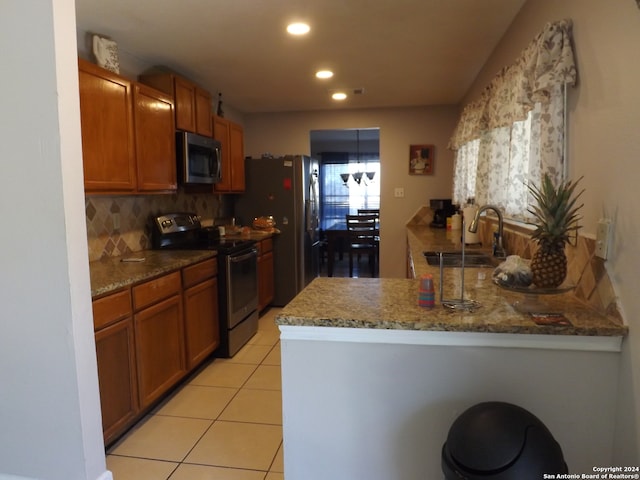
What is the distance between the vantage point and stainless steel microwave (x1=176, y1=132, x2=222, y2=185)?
3203mm

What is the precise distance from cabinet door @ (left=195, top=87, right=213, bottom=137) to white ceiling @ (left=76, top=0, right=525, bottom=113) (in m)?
0.17

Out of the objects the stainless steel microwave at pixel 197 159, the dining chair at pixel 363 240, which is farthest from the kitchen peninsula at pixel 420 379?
the dining chair at pixel 363 240

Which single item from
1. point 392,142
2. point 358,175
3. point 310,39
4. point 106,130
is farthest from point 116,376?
point 358,175

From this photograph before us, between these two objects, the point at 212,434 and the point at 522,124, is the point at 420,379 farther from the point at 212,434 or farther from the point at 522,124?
the point at 522,124

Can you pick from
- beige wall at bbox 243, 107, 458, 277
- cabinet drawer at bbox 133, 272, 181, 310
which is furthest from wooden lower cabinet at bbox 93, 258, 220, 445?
beige wall at bbox 243, 107, 458, 277

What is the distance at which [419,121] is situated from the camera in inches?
198

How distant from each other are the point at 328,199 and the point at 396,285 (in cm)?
709

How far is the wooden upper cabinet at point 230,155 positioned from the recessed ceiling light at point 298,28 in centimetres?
151

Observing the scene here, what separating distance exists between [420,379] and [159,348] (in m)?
1.71

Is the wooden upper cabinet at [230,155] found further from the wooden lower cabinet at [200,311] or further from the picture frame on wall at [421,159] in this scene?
the picture frame on wall at [421,159]

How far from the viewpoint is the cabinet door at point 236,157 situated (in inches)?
168

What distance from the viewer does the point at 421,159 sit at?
5.05 m

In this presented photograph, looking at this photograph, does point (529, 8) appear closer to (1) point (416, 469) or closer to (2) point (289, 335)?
(2) point (289, 335)

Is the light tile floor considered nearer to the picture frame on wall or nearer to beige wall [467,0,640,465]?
beige wall [467,0,640,465]
